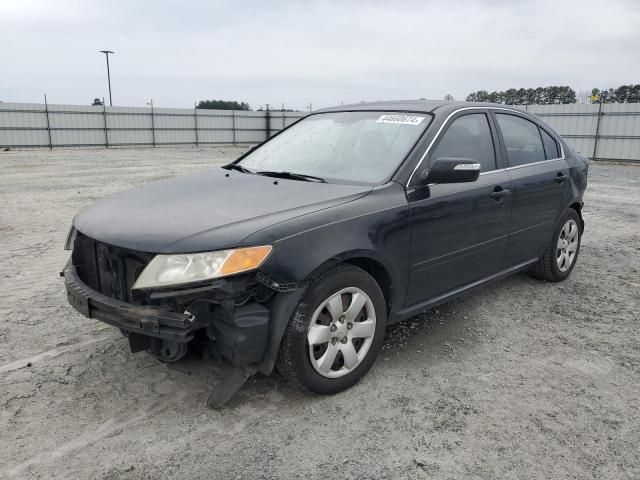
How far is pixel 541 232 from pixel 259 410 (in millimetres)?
2975

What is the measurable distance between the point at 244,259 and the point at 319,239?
0.44 m

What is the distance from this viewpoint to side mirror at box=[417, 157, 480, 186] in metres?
3.18

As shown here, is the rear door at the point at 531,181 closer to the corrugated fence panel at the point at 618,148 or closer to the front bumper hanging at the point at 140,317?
the front bumper hanging at the point at 140,317

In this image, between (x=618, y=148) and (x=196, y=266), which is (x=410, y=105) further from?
(x=618, y=148)

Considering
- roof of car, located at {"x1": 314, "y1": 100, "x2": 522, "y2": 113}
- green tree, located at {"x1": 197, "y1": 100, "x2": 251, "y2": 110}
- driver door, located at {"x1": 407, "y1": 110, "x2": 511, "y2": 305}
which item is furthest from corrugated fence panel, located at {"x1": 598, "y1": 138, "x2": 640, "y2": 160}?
green tree, located at {"x1": 197, "y1": 100, "x2": 251, "y2": 110}

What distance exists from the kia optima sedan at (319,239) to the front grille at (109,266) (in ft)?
0.04

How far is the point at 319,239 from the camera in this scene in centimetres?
272

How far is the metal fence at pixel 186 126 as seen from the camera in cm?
2139

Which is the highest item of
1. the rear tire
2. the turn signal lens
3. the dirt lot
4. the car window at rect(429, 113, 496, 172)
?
the car window at rect(429, 113, 496, 172)

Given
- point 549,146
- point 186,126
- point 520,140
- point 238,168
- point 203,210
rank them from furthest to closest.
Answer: point 186,126, point 549,146, point 520,140, point 238,168, point 203,210

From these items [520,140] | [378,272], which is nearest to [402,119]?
[378,272]

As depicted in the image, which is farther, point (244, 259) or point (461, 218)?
point (461, 218)

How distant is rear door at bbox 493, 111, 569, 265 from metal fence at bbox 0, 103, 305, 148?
21.2 metres

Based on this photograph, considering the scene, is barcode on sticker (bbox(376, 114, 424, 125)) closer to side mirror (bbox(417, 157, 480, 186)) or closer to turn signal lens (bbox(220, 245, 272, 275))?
side mirror (bbox(417, 157, 480, 186))
